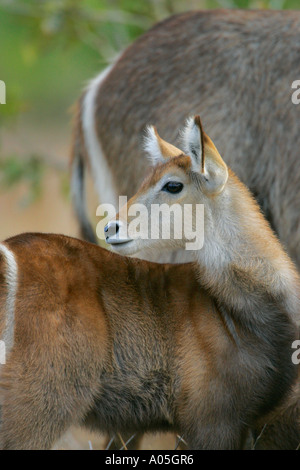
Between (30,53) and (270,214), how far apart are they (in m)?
2.69

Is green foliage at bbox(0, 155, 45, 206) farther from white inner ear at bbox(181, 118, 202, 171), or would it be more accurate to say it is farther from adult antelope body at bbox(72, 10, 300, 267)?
white inner ear at bbox(181, 118, 202, 171)

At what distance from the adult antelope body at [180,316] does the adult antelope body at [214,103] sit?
73 cm

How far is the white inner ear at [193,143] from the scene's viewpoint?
9.16 feet

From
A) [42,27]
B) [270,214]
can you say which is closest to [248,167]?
[270,214]

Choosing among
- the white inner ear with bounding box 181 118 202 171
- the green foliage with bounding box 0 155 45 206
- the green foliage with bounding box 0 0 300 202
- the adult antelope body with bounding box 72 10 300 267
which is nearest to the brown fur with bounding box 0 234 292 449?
the white inner ear with bounding box 181 118 202 171

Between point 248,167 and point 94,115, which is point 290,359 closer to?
point 248,167

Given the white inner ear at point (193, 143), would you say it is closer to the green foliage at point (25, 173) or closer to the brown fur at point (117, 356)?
the brown fur at point (117, 356)

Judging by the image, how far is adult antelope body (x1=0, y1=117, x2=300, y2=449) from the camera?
110 inches

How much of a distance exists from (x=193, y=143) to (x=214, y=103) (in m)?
1.07

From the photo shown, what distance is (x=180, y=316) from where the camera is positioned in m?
3.01

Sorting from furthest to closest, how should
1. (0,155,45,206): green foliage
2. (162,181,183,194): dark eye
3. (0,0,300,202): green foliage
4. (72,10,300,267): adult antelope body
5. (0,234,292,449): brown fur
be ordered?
(0,155,45,206): green foliage → (0,0,300,202): green foliage → (72,10,300,267): adult antelope body → (162,181,183,194): dark eye → (0,234,292,449): brown fur

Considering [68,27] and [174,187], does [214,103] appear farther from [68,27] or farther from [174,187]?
[68,27]

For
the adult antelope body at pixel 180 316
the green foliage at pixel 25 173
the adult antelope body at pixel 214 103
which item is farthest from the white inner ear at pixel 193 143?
the green foliage at pixel 25 173

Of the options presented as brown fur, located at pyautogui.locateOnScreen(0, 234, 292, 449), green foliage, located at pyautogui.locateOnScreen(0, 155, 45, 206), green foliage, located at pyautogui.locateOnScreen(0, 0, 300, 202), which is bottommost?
brown fur, located at pyautogui.locateOnScreen(0, 234, 292, 449)
